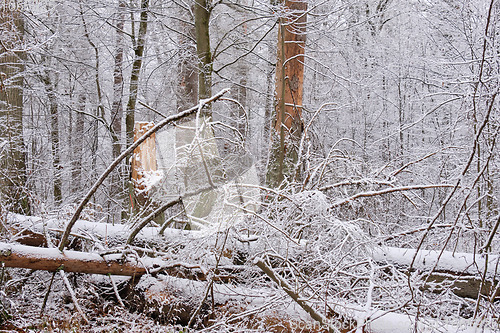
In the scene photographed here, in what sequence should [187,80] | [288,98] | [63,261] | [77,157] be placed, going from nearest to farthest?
[63,261], [288,98], [187,80], [77,157]

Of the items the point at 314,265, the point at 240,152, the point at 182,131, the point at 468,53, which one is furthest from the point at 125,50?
the point at 314,265

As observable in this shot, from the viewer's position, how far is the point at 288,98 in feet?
19.4

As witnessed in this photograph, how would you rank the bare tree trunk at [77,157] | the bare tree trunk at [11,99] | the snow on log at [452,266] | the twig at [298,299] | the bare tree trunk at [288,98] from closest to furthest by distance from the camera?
the twig at [298,299] → the snow on log at [452,266] → the bare tree trunk at [288,98] → the bare tree trunk at [11,99] → the bare tree trunk at [77,157]

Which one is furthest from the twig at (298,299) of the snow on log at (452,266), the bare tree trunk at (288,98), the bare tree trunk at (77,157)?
the bare tree trunk at (77,157)

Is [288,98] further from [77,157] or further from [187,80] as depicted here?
[77,157]

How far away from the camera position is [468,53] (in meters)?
6.47

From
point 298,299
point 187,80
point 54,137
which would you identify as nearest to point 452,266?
point 298,299

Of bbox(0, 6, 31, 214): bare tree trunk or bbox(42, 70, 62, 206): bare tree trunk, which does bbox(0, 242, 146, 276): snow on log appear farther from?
bbox(42, 70, 62, 206): bare tree trunk

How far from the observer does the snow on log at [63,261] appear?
3273 millimetres

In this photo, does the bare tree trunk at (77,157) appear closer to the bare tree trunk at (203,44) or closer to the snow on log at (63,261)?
the bare tree trunk at (203,44)

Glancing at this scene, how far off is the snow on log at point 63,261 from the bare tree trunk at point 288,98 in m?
2.58

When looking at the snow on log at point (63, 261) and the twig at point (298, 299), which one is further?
the snow on log at point (63, 261)

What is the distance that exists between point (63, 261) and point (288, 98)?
3.97 meters

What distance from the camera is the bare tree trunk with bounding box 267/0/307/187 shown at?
5590 mm
